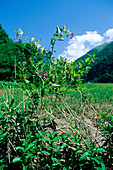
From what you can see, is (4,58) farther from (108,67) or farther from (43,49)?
(108,67)

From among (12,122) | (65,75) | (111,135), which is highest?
(65,75)

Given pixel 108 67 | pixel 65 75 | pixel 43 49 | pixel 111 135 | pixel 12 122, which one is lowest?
pixel 111 135

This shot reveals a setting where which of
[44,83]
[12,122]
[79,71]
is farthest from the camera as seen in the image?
[12,122]

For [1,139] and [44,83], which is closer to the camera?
[44,83]

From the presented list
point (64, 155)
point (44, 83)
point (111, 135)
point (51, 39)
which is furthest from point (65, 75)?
point (64, 155)

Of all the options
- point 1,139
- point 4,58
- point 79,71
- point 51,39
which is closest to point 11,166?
point 1,139

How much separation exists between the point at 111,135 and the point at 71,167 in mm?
686

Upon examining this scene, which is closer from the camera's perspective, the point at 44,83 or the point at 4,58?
the point at 44,83

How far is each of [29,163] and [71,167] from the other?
22.2 inches

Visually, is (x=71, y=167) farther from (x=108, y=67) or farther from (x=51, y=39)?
(x=108, y=67)

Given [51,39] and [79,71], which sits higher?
[51,39]

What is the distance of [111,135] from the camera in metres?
1.58

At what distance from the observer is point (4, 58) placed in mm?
15484

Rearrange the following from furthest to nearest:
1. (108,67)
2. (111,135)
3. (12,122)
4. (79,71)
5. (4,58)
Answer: (108,67)
(4,58)
(12,122)
(79,71)
(111,135)
